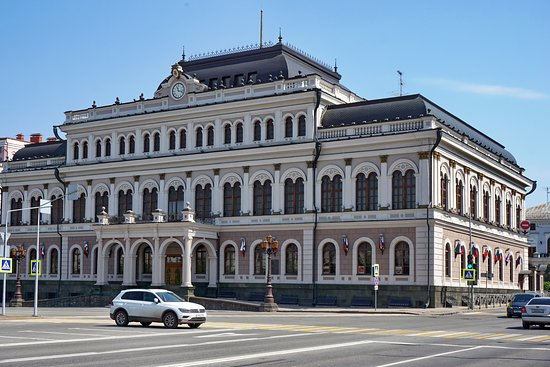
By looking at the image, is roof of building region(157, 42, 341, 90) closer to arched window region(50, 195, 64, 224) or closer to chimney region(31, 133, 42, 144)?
arched window region(50, 195, 64, 224)

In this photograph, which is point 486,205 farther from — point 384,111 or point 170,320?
point 170,320

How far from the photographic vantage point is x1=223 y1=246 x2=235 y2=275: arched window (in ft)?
198

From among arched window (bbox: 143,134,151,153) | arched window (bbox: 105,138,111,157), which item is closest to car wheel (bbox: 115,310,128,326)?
arched window (bbox: 143,134,151,153)

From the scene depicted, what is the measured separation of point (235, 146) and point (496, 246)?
74.8ft

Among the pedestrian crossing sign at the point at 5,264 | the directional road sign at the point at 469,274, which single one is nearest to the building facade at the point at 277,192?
the directional road sign at the point at 469,274

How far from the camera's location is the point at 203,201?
6244 centimetres

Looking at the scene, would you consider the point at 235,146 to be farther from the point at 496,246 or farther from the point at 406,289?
the point at 496,246

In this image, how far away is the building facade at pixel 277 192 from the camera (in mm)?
53625

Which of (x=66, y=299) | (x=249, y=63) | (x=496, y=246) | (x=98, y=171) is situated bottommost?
(x=66, y=299)

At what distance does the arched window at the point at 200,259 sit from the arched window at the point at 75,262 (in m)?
12.3

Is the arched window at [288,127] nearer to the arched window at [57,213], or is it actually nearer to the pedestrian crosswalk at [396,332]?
the arched window at [57,213]

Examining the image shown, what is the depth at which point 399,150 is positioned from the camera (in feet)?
176

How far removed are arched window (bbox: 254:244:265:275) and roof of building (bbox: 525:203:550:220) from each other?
8085 cm

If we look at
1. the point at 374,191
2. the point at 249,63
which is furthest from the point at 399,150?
the point at 249,63
